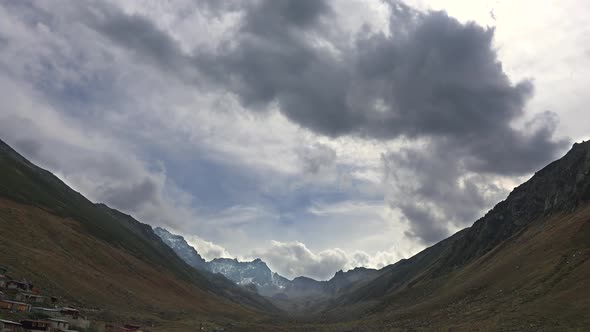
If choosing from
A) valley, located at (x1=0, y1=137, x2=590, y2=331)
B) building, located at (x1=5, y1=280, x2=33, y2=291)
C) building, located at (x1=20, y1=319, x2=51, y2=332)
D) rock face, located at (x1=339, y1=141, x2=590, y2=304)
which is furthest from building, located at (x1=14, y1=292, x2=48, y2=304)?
rock face, located at (x1=339, y1=141, x2=590, y2=304)

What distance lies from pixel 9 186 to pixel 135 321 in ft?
255

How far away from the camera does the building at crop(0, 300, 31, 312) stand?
51.7 m

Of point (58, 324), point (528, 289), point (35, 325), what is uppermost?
point (528, 289)

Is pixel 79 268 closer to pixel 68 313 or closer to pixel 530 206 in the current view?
pixel 68 313

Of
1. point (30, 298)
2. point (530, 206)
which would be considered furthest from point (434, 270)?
point (30, 298)

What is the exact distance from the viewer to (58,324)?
5209cm

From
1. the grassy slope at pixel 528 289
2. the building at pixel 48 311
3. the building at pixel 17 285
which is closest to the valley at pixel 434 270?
the grassy slope at pixel 528 289

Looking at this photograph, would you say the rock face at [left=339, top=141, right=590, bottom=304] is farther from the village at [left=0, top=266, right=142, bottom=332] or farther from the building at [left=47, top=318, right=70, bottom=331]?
the building at [left=47, top=318, right=70, bottom=331]

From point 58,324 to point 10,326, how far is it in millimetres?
9635

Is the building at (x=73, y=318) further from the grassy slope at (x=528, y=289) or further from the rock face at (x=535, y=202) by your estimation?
the rock face at (x=535, y=202)

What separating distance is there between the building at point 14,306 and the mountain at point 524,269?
58777 millimetres

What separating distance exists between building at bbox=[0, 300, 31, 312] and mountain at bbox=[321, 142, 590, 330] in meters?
58.8

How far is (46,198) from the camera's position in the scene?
472ft

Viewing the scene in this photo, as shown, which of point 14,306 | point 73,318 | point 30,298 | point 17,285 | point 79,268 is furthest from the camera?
point 79,268
